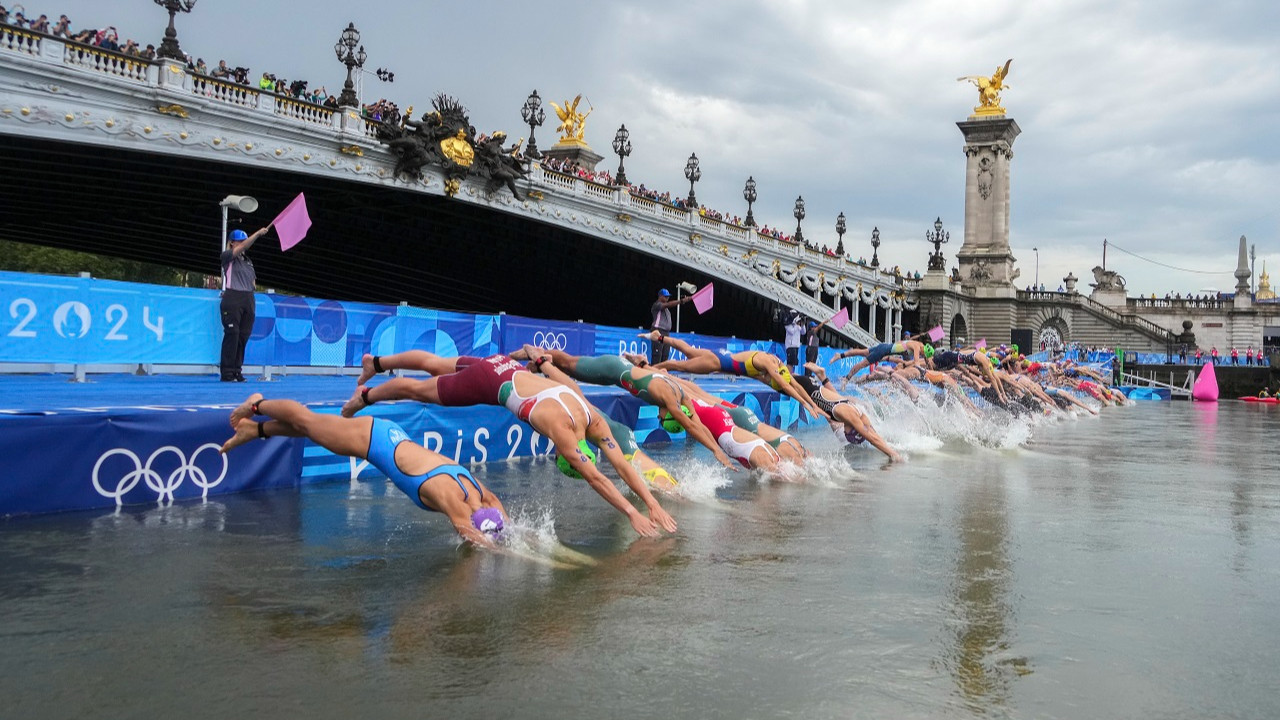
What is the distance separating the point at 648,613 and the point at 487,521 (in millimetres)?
2090

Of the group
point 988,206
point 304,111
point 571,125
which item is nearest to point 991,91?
point 988,206

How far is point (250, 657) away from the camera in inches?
186

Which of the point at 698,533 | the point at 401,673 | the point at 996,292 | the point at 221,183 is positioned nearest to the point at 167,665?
Result: the point at 401,673

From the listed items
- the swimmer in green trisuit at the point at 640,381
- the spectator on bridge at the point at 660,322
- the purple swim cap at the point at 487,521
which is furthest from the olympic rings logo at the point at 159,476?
the spectator on bridge at the point at 660,322

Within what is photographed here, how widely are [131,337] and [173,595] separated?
33.6 ft

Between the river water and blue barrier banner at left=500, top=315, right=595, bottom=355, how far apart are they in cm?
1112

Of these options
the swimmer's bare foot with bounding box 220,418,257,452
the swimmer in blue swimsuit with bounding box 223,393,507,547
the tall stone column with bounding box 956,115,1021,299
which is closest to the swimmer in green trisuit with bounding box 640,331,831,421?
the swimmer in blue swimsuit with bounding box 223,393,507,547

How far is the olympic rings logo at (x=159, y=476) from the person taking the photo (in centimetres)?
872

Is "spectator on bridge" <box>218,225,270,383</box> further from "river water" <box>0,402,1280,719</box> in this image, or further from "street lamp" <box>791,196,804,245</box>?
"street lamp" <box>791,196,804,245</box>

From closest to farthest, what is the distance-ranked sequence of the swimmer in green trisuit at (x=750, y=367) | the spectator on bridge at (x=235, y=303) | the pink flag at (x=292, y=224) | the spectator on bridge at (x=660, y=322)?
the spectator on bridge at (x=235, y=303) < the swimmer in green trisuit at (x=750, y=367) < the pink flag at (x=292, y=224) < the spectator on bridge at (x=660, y=322)

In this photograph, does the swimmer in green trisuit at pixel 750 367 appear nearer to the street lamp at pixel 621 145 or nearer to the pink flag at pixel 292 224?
the pink flag at pixel 292 224

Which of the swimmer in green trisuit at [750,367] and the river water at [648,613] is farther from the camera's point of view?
the swimmer in green trisuit at [750,367]

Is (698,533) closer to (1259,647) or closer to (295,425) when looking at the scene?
(295,425)

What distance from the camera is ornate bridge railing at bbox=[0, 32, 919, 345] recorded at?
1148 inches
